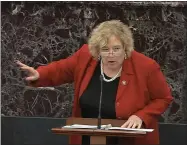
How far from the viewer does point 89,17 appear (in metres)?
5.18

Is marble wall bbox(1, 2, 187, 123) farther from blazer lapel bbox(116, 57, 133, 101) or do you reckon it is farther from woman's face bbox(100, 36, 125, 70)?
woman's face bbox(100, 36, 125, 70)

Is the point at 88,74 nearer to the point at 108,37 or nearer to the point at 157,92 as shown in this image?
the point at 108,37

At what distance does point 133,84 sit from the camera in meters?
3.93

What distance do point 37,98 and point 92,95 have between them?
1.62 metres

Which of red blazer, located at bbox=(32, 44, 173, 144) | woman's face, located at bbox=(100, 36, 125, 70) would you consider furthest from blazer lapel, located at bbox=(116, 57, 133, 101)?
woman's face, located at bbox=(100, 36, 125, 70)

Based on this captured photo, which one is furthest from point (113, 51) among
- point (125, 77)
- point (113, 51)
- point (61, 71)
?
point (61, 71)

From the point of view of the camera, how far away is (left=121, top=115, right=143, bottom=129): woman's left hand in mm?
3491

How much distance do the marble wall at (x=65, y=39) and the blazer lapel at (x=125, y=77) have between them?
1171 mm

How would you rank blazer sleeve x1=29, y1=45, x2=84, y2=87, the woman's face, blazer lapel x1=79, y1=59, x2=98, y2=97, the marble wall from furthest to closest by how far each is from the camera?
the marble wall < blazer sleeve x1=29, y1=45, x2=84, y2=87 < blazer lapel x1=79, y1=59, x2=98, y2=97 < the woman's face

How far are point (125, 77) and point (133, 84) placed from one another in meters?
0.09

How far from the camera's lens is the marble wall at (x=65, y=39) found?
16.8 ft

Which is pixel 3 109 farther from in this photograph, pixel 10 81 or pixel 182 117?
pixel 182 117

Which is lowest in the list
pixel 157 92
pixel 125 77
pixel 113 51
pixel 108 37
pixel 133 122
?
pixel 133 122

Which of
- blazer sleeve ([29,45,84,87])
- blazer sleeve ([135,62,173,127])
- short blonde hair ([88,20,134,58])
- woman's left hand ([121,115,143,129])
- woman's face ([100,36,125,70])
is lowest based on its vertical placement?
woman's left hand ([121,115,143,129])
